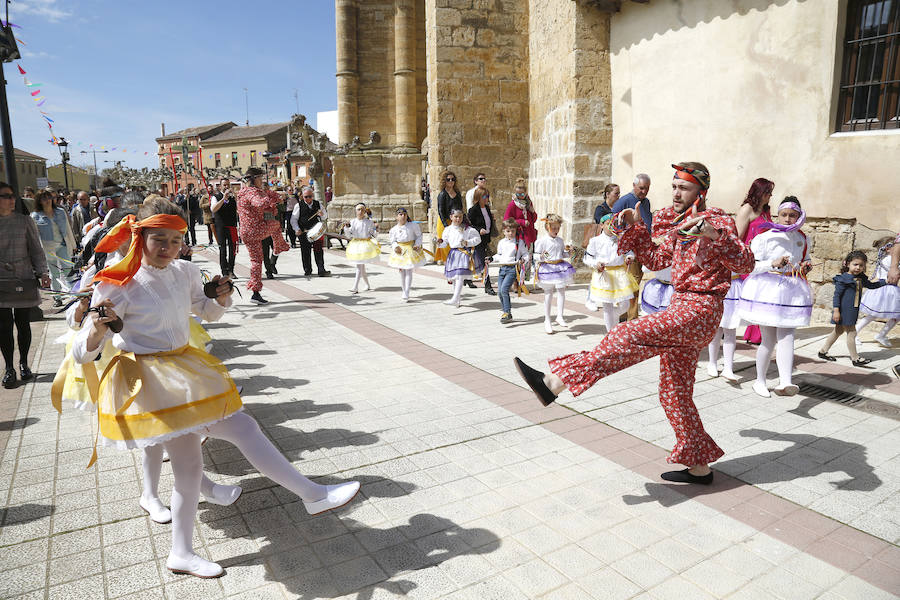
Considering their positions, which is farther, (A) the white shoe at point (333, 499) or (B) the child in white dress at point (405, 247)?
(B) the child in white dress at point (405, 247)

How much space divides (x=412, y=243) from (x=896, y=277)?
22.8 feet

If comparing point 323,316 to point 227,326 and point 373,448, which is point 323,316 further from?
point 373,448

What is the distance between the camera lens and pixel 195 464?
2.84m

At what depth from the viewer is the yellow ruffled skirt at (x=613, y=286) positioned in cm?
701

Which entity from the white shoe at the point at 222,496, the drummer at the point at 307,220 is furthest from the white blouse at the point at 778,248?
the drummer at the point at 307,220

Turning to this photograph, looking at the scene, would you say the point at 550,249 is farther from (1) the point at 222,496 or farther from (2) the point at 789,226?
(1) the point at 222,496

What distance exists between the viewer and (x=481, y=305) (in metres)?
10.2

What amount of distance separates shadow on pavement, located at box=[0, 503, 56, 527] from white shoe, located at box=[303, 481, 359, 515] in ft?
5.53

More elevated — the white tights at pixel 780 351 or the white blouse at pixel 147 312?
the white blouse at pixel 147 312

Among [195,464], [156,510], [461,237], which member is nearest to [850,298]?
[461,237]

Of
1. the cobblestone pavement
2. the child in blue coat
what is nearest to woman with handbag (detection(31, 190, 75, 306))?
the cobblestone pavement

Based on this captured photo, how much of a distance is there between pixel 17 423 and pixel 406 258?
20.9ft

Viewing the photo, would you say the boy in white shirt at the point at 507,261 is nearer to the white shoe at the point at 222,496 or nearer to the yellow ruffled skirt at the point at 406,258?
the yellow ruffled skirt at the point at 406,258

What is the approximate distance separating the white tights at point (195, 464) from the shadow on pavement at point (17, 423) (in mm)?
2989
